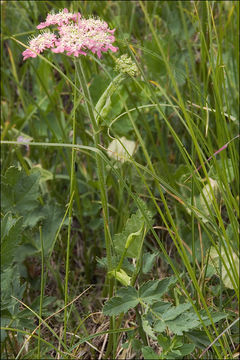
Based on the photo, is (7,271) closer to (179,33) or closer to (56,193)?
(56,193)

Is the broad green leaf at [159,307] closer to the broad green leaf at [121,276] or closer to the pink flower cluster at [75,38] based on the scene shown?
the broad green leaf at [121,276]

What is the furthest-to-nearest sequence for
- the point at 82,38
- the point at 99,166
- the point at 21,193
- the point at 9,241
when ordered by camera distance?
the point at 21,193
the point at 9,241
the point at 99,166
the point at 82,38

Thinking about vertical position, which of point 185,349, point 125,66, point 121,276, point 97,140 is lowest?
point 185,349

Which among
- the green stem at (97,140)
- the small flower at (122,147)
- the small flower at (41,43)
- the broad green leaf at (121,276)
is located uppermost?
the small flower at (41,43)

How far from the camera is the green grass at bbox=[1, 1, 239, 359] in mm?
1015

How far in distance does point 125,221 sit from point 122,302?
0.24 m

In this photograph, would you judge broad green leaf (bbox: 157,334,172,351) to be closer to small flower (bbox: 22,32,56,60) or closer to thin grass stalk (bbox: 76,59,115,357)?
thin grass stalk (bbox: 76,59,115,357)

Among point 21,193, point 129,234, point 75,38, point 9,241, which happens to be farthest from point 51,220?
point 75,38

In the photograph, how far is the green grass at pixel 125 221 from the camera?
101cm

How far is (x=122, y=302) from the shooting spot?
104 cm

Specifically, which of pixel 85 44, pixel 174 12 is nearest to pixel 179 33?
pixel 174 12

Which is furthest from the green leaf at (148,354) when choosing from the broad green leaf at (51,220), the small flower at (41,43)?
the small flower at (41,43)

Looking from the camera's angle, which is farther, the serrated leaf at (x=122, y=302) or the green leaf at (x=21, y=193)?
the green leaf at (x=21, y=193)

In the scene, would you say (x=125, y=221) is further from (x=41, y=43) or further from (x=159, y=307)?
(x=41, y=43)
